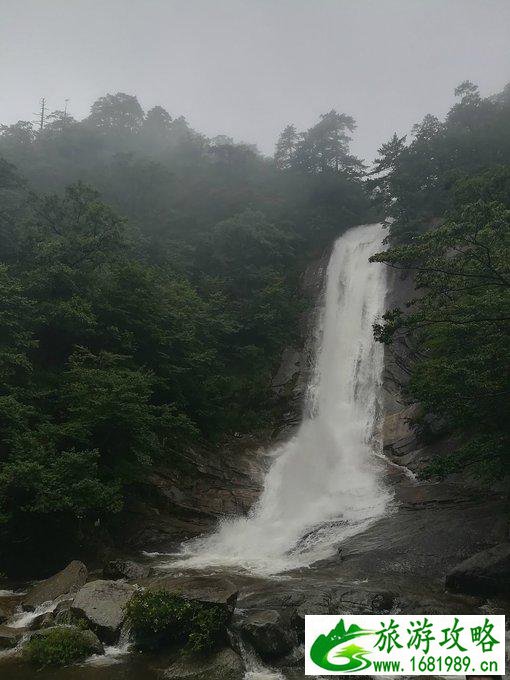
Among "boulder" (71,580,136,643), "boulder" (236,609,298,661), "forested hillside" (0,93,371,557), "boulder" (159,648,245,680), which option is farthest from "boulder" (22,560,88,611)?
"boulder" (236,609,298,661)

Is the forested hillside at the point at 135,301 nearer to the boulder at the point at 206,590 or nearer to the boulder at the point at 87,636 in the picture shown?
the boulder at the point at 87,636

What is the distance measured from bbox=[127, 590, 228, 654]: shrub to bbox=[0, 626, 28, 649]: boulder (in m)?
2.03

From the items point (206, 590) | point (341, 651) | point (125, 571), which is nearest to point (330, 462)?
point (125, 571)

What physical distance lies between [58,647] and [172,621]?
72.5 inches

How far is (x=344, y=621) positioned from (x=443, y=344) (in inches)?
450

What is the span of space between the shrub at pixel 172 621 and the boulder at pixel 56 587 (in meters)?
2.77

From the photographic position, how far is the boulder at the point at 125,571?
11.3 m

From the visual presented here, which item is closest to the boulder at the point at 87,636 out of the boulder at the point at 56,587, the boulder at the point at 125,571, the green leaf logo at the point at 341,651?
the boulder at the point at 56,587

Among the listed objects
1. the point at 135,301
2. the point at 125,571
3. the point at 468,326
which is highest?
the point at 135,301

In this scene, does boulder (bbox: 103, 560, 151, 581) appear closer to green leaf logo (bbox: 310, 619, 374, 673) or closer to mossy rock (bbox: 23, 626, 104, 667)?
mossy rock (bbox: 23, 626, 104, 667)

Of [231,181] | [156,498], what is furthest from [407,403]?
[231,181]

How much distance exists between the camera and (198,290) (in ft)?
102

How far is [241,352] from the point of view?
2644 centimetres

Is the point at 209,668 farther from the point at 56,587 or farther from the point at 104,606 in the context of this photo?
the point at 56,587
